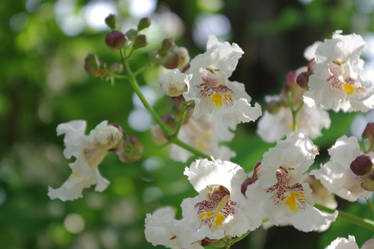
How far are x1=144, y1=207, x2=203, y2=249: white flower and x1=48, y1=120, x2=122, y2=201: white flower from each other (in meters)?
0.16

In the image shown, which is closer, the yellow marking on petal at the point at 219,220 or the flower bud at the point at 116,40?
the yellow marking on petal at the point at 219,220

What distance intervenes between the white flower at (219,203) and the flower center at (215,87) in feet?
0.50

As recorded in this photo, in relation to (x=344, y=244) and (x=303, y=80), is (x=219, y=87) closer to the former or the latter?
(x=303, y=80)

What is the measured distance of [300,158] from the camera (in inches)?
37.2

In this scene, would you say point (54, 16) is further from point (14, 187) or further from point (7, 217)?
point (7, 217)

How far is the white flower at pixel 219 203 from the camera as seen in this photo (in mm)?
918

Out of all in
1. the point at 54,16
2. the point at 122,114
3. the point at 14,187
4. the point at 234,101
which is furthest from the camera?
the point at 54,16

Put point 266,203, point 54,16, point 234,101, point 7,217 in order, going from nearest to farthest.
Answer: point 266,203 → point 234,101 → point 7,217 → point 54,16

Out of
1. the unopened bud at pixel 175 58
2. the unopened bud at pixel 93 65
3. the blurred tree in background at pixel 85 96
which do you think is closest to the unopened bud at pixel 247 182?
the unopened bud at pixel 175 58

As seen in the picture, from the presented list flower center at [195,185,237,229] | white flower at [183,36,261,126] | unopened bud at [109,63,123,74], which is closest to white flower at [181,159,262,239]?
flower center at [195,185,237,229]

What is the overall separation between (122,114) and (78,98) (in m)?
0.26

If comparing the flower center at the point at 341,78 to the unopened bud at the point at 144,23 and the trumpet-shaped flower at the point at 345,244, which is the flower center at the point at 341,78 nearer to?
the trumpet-shaped flower at the point at 345,244

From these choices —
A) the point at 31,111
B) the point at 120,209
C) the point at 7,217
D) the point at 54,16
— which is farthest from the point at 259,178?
the point at 54,16

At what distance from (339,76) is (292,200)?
302mm
